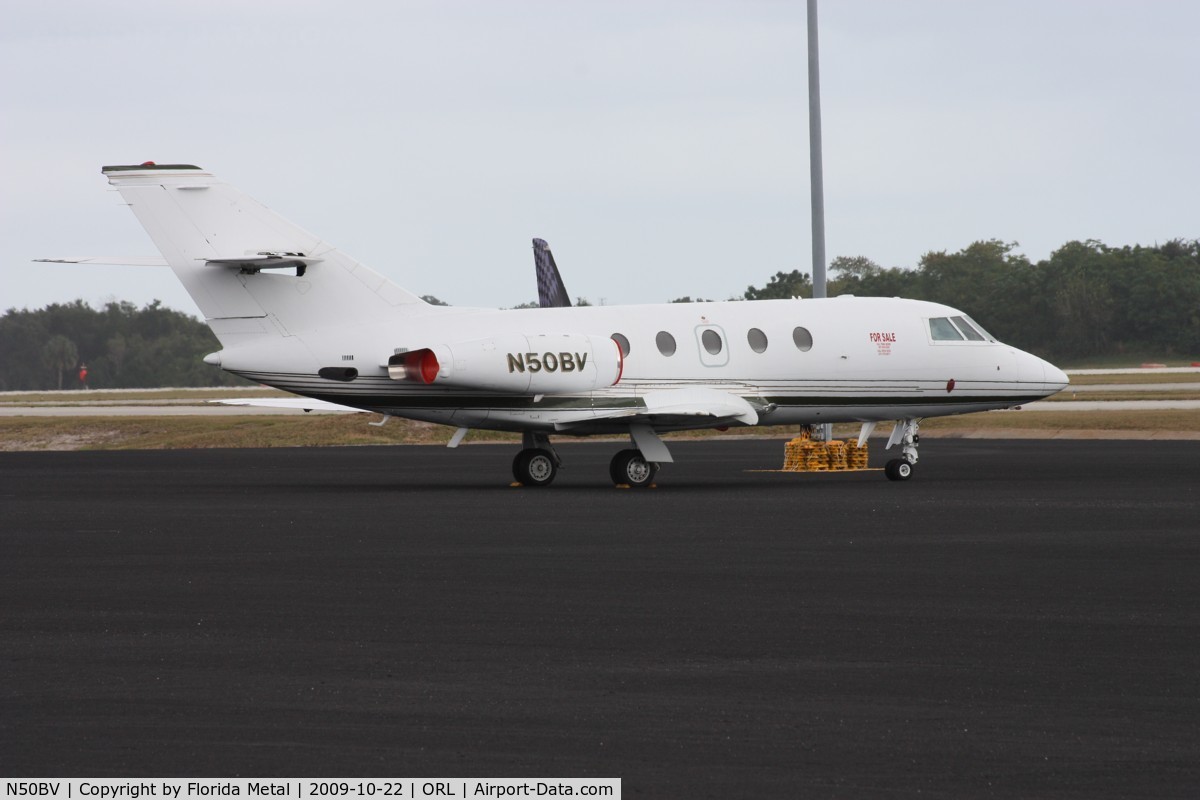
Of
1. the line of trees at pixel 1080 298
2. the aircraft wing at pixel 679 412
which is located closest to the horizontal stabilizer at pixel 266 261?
the aircraft wing at pixel 679 412

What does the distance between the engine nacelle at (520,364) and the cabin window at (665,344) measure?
889 mm

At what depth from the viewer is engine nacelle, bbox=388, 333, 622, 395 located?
82.1 ft

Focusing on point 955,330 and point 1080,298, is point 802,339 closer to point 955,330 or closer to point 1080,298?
point 955,330

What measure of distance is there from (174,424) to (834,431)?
892 inches

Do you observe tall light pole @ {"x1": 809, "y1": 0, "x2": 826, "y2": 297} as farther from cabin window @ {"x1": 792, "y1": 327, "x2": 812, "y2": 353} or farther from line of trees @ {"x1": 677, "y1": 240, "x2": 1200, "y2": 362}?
line of trees @ {"x1": 677, "y1": 240, "x2": 1200, "y2": 362}

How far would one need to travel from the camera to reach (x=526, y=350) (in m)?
25.6

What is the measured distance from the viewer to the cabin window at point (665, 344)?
26922 mm

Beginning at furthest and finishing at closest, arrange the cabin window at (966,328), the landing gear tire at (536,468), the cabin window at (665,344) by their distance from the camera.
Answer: the cabin window at (966,328)
the cabin window at (665,344)
the landing gear tire at (536,468)

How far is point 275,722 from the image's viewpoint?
27.7ft

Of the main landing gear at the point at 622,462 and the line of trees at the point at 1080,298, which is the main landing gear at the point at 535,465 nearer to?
the main landing gear at the point at 622,462

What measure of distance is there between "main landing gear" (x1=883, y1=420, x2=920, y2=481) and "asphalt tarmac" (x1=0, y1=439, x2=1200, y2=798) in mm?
5504

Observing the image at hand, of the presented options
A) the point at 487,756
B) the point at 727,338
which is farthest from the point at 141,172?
the point at 487,756

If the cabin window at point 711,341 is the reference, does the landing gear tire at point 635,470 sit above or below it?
below

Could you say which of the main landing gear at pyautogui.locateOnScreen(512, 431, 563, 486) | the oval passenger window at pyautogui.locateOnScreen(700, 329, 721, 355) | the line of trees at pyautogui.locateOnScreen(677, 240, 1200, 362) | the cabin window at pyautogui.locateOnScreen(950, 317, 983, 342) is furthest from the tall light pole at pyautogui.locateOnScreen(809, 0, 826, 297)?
the line of trees at pyautogui.locateOnScreen(677, 240, 1200, 362)
